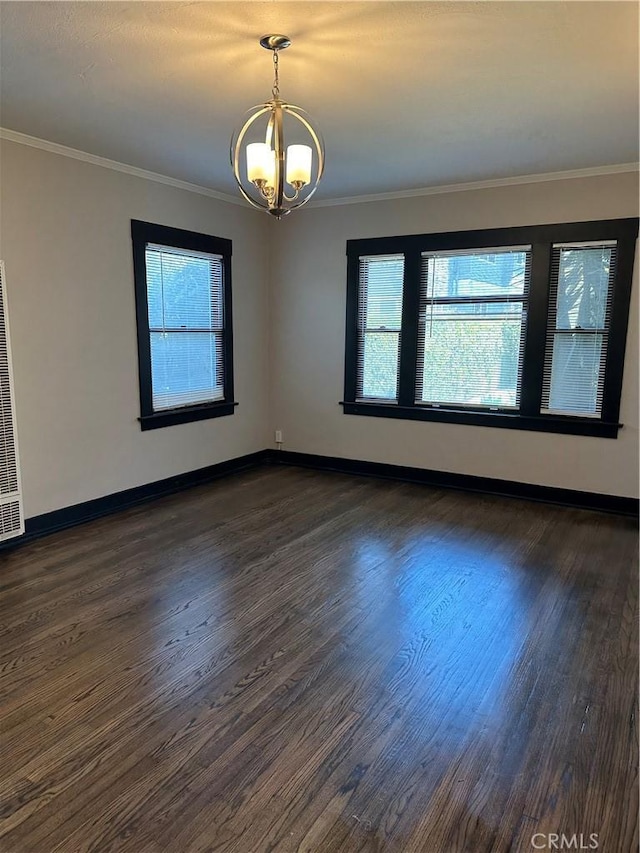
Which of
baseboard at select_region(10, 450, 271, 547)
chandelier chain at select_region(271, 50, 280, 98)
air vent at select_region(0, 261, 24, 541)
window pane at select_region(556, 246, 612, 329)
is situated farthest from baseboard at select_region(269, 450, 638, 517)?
chandelier chain at select_region(271, 50, 280, 98)

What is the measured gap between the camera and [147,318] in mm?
4523

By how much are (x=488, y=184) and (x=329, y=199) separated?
1.51 m

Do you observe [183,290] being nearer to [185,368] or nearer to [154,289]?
[154,289]

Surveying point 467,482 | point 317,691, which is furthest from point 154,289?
point 317,691

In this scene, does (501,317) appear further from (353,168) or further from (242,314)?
(242,314)

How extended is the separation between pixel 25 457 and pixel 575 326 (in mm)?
4297

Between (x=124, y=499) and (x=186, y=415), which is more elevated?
(x=186, y=415)

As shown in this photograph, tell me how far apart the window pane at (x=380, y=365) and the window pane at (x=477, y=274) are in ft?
2.00

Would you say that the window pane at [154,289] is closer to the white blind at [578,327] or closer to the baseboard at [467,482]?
the baseboard at [467,482]

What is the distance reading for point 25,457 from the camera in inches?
148

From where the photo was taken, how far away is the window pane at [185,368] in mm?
4727

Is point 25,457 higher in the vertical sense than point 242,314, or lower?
lower

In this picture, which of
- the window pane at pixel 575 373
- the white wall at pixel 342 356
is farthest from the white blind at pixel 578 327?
the white wall at pixel 342 356

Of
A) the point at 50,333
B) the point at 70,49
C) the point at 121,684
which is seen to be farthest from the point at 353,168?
the point at 121,684
